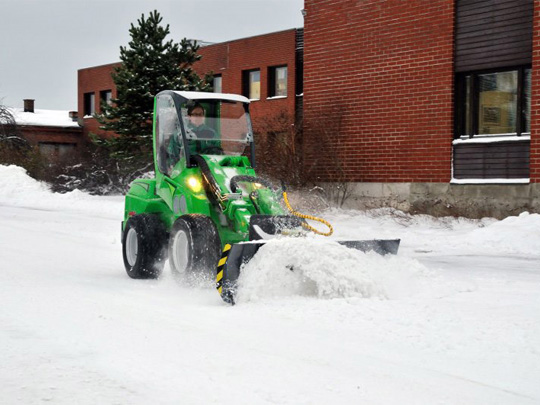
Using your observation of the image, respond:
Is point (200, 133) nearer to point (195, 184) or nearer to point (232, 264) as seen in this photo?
point (195, 184)

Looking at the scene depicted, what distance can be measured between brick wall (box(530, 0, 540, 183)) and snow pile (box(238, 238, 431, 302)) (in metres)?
8.03

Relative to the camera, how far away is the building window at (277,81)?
31392mm

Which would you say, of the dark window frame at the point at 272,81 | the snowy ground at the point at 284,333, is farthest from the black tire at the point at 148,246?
the dark window frame at the point at 272,81

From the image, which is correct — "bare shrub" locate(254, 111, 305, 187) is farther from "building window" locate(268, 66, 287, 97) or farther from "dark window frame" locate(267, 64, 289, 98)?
"dark window frame" locate(267, 64, 289, 98)

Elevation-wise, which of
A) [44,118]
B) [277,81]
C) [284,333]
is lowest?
[284,333]

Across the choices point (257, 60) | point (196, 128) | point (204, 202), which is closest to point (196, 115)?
point (196, 128)

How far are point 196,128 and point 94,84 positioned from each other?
35.4 m

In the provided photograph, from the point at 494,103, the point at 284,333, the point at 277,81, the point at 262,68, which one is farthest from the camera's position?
the point at 262,68

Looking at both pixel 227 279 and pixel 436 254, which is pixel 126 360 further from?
pixel 436 254

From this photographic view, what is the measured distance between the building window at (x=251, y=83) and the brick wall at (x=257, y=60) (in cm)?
26

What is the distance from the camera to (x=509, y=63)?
14914 mm

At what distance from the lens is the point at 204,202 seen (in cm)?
841

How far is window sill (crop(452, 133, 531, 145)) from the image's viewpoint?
14.6 meters

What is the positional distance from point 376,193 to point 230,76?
58.4 feet
